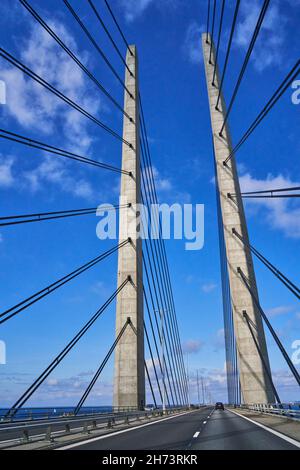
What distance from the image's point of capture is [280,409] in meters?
21.0

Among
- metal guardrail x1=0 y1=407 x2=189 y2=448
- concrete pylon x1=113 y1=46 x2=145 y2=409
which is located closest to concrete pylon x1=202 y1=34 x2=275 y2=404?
concrete pylon x1=113 y1=46 x2=145 y2=409

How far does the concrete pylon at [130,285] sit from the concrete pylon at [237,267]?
6.35 meters

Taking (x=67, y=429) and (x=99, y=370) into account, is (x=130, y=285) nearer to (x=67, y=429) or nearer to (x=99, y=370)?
(x=99, y=370)

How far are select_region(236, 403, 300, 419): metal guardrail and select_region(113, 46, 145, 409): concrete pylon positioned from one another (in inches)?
309

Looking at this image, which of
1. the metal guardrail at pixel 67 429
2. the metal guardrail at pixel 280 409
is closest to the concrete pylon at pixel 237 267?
the metal guardrail at pixel 280 409

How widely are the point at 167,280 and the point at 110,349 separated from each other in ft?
63.4

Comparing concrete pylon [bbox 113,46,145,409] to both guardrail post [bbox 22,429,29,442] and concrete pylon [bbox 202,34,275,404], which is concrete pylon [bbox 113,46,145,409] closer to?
concrete pylon [bbox 202,34,275,404]

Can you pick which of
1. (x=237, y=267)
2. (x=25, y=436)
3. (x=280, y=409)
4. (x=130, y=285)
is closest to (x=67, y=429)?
(x=25, y=436)

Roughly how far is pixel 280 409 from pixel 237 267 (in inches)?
424

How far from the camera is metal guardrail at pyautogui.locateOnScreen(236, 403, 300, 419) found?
60.0ft

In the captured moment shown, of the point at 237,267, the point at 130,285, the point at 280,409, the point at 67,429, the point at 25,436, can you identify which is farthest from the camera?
the point at 237,267

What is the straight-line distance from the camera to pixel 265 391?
27.7 meters

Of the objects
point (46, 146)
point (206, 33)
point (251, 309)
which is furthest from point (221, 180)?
point (46, 146)

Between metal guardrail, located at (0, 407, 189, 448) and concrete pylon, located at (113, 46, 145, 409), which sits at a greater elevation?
concrete pylon, located at (113, 46, 145, 409)
